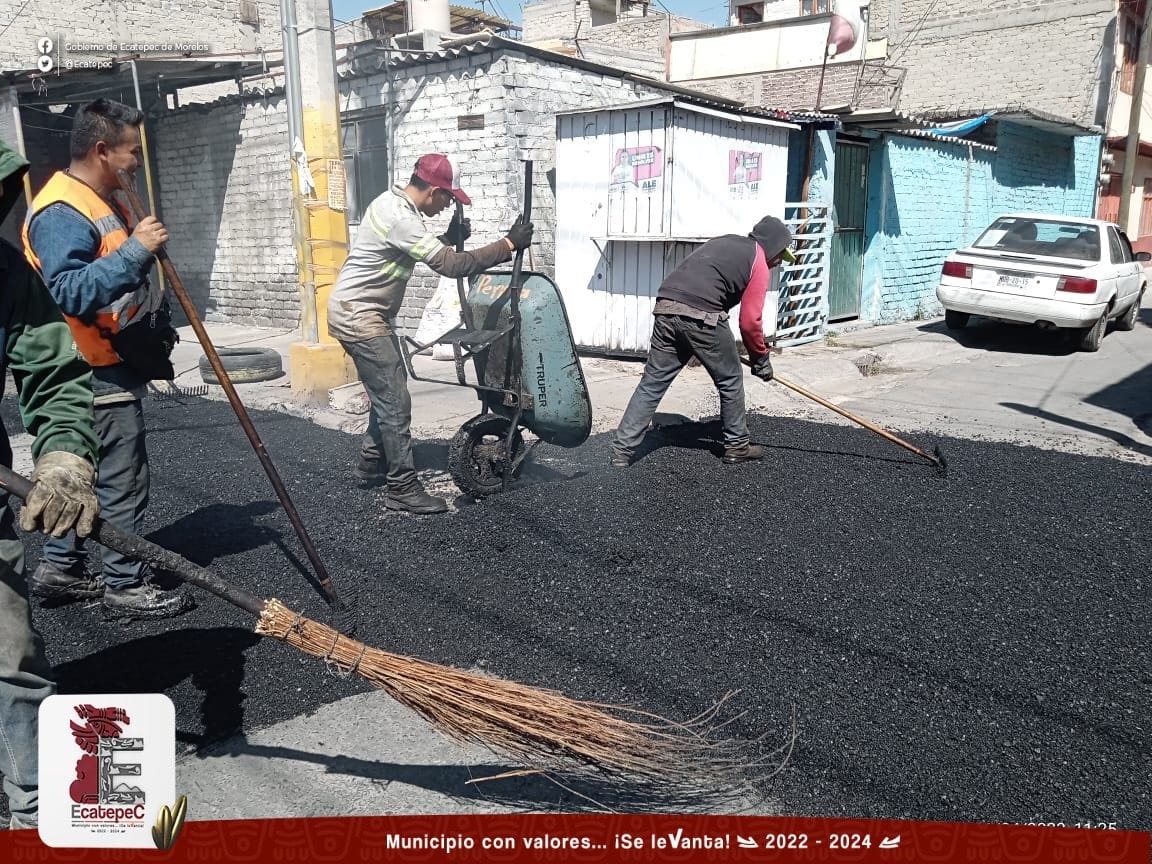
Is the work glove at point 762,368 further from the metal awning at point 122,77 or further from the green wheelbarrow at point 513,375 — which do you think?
the metal awning at point 122,77

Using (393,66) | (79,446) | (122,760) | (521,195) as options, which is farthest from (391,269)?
(393,66)

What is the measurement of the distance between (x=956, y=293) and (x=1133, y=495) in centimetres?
620

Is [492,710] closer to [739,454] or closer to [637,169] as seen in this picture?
[739,454]

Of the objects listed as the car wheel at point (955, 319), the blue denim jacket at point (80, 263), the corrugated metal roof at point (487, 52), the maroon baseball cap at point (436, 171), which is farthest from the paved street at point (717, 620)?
the car wheel at point (955, 319)

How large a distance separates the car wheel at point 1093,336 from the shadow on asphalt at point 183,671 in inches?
412

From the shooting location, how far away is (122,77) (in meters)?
11.5

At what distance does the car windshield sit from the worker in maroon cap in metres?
8.68

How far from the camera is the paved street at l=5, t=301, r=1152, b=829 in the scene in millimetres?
2650

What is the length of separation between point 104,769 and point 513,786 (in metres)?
1.09

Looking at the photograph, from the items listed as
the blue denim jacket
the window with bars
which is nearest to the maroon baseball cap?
the blue denim jacket

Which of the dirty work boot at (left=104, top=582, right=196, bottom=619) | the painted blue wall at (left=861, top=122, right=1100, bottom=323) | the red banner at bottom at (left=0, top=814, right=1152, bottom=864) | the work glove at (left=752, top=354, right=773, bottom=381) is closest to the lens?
the red banner at bottom at (left=0, top=814, right=1152, bottom=864)

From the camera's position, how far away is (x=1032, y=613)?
3.70 m

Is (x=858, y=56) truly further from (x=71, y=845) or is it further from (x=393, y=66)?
(x=71, y=845)

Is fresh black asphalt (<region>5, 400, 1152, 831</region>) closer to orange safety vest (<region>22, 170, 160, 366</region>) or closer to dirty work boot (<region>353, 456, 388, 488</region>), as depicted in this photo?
dirty work boot (<region>353, 456, 388, 488</region>)
